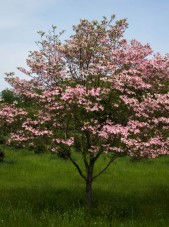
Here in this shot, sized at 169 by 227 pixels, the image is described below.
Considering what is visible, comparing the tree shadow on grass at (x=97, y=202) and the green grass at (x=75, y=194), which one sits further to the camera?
the tree shadow on grass at (x=97, y=202)

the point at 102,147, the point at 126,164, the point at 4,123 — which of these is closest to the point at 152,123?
the point at 102,147

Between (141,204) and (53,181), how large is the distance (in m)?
6.84

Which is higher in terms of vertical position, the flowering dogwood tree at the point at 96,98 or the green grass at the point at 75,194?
the flowering dogwood tree at the point at 96,98

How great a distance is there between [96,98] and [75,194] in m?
6.60

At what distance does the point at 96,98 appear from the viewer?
12.5m

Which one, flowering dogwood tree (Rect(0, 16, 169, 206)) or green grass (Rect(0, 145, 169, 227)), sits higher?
flowering dogwood tree (Rect(0, 16, 169, 206))

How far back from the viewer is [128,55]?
13742 millimetres

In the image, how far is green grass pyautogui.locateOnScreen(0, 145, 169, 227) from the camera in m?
11.8

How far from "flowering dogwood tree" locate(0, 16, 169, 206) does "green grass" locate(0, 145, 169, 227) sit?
1.78 meters

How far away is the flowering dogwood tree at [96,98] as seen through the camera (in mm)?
12695

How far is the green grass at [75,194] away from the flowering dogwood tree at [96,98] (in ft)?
5.83

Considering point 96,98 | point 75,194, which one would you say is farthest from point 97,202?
point 96,98

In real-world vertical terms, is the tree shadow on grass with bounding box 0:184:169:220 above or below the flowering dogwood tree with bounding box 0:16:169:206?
below

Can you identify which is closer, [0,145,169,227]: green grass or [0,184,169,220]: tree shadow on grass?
[0,145,169,227]: green grass
